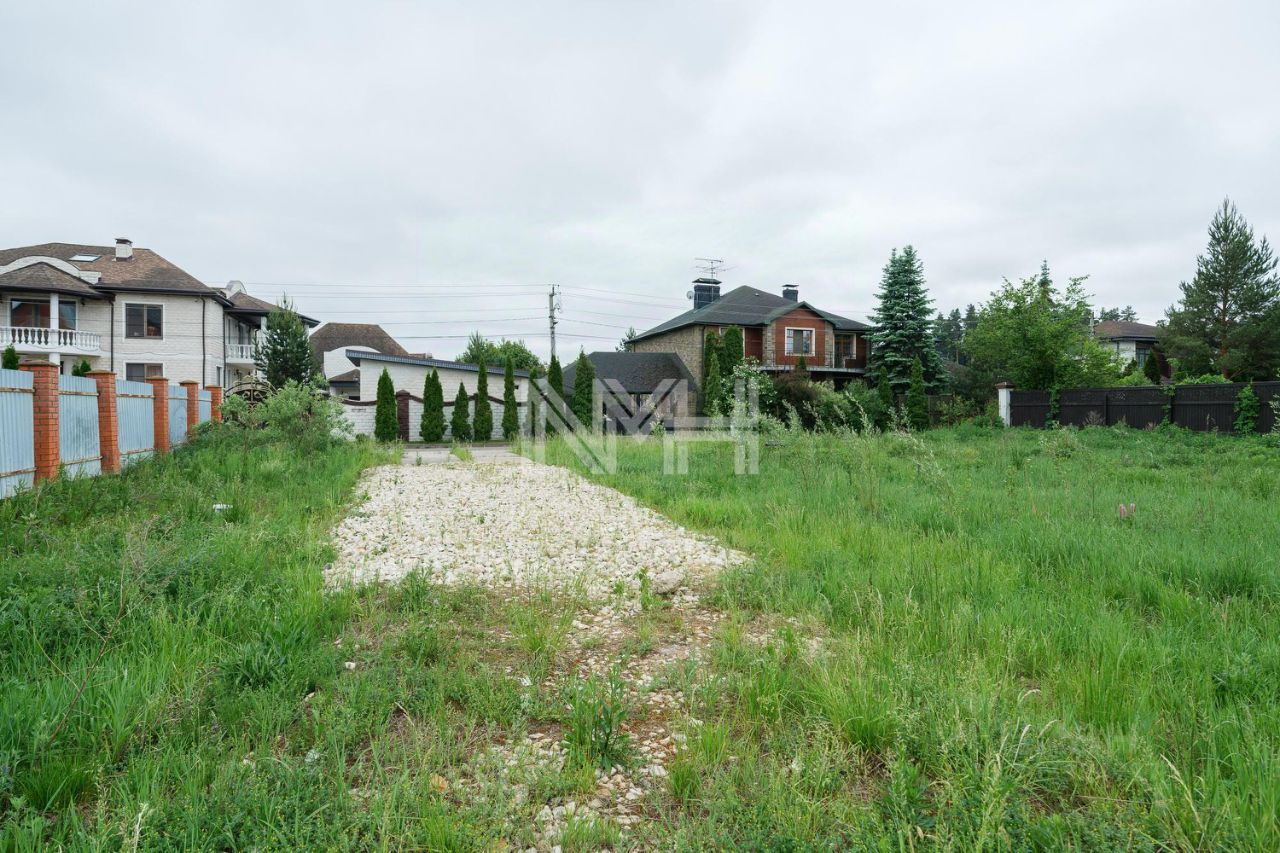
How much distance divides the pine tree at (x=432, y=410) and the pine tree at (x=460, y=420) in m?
0.50

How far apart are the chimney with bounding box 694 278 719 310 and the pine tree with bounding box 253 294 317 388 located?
20.6m

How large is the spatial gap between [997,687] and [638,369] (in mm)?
28715

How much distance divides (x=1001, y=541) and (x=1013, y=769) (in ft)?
11.3

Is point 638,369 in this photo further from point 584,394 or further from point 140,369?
point 140,369

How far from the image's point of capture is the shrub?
14328 millimetres

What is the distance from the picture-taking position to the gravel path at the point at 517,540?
479 cm

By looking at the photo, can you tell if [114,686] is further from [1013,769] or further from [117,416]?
[117,416]

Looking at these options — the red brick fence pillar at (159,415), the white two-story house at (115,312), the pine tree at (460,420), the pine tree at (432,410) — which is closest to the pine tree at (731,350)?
the pine tree at (460,420)

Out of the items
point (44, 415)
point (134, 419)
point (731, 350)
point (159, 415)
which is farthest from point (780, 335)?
point (44, 415)

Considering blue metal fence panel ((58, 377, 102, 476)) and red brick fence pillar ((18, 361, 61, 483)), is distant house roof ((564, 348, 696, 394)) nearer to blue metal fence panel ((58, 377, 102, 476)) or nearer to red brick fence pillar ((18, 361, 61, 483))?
blue metal fence panel ((58, 377, 102, 476))

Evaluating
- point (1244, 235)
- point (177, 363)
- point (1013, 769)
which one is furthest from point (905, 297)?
point (177, 363)

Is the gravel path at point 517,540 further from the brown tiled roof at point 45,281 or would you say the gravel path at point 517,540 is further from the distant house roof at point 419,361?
the brown tiled roof at point 45,281

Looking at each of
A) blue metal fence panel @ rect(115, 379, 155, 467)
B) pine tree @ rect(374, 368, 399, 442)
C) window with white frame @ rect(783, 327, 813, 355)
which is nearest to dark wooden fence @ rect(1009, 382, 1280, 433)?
window with white frame @ rect(783, 327, 813, 355)

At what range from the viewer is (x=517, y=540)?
6.02 metres
